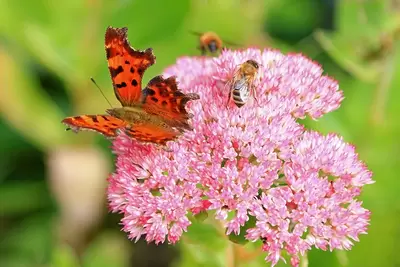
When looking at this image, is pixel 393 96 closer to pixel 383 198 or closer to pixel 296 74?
pixel 383 198

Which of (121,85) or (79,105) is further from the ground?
(79,105)

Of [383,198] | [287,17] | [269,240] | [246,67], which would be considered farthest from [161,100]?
[287,17]

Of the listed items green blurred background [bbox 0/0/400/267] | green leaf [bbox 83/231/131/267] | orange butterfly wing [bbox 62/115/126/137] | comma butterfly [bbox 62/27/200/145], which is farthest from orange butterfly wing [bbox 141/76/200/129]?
green leaf [bbox 83/231/131/267]

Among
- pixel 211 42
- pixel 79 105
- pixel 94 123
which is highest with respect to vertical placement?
pixel 79 105

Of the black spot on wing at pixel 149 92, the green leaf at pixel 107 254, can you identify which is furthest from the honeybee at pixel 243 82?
the green leaf at pixel 107 254

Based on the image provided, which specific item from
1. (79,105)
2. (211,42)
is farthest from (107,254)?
(211,42)

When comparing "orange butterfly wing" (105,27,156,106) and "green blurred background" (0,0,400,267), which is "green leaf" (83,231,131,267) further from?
Answer: "orange butterfly wing" (105,27,156,106)

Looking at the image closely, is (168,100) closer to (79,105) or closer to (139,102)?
(139,102)
